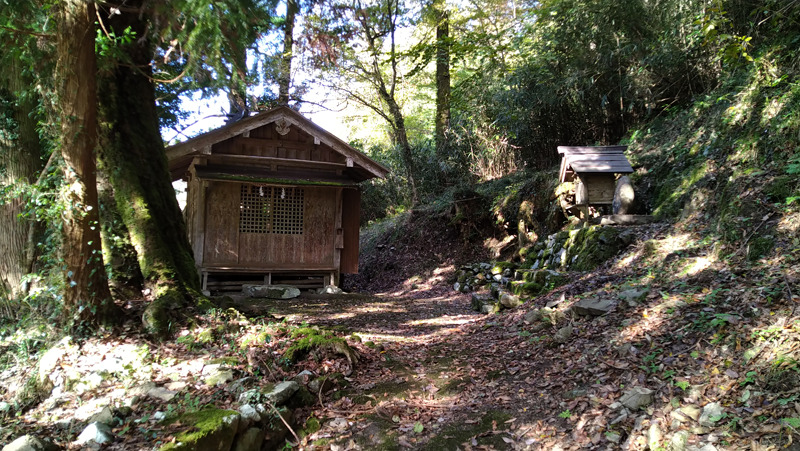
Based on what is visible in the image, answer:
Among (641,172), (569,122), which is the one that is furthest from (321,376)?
(569,122)

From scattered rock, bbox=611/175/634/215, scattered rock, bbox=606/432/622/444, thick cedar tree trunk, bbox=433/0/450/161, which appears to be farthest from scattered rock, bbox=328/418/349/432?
thick cedar tree trunk, bbox=433/0/450/161

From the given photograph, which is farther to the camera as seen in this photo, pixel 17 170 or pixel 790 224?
pixel 17 170

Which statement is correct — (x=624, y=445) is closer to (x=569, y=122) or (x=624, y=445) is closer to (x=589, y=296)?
(x=589, y=296)

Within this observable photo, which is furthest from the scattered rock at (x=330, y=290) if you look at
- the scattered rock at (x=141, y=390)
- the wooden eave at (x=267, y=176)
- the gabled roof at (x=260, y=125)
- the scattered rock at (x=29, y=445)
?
the scattered rock at (x=29, y=445)

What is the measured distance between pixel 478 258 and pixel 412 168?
14.3ft

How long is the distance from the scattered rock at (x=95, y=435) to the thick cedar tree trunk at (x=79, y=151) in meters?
1.65

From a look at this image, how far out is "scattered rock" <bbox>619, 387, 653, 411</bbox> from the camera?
3.26m

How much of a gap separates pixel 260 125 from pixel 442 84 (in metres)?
8.48

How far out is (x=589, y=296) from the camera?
5.78 metres

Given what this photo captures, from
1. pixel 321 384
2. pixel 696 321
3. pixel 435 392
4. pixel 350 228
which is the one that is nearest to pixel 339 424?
pixel 321 384

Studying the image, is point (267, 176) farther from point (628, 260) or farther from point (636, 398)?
point (636, 398)

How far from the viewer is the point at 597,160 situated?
8172 mm

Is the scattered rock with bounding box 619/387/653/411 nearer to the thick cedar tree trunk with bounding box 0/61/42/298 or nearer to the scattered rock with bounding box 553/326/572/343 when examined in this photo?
the scattered rock with bounding box 553/326/572/343

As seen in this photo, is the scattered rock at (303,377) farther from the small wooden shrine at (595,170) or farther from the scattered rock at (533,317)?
the small wooden shrine at (595,170)
